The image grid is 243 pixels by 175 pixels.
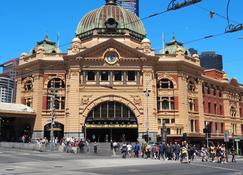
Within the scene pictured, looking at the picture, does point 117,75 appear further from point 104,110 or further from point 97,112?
point 97,112

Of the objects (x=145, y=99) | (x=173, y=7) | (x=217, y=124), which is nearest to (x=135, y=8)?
(x=217, y=124)

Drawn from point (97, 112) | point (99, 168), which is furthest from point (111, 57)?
point (99, 168)

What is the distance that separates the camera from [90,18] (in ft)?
244

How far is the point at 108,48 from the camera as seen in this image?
64562 millimetres

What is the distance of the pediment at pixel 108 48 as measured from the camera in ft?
210

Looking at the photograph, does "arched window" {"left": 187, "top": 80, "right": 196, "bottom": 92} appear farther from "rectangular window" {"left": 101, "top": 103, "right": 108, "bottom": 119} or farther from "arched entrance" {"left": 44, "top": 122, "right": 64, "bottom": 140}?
"arched entrance" {"left": 44, "top": 122, "right": 64, "bottom": 140}

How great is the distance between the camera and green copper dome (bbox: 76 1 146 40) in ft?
231

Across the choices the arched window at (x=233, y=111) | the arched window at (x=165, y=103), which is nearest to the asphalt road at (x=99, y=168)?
the arched window at (x=165, y=103)

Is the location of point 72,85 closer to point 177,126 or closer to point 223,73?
point 177,126

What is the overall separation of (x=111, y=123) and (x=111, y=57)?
11.5m

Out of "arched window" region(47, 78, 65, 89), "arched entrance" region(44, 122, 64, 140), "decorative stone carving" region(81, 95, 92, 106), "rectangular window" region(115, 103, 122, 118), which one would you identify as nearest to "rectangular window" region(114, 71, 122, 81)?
"rectangular window" region(115, 103, 122, 118)

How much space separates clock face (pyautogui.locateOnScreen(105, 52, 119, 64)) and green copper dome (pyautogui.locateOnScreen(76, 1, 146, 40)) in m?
6.79

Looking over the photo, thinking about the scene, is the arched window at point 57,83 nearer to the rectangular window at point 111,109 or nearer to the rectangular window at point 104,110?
the rectangular window at point 104,110

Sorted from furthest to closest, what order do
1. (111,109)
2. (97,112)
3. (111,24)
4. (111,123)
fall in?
(111,24)
(111,109)
(97,112)
(111,123)
